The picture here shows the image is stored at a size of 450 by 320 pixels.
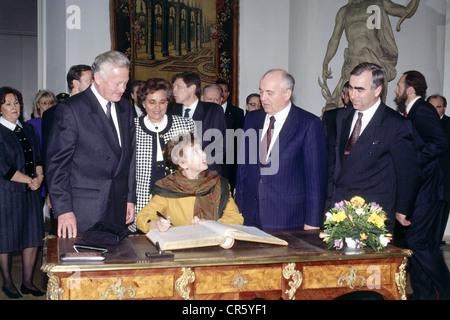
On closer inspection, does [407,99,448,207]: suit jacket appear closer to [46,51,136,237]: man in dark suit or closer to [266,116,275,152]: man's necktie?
[266,116,275,152]: man's necktie

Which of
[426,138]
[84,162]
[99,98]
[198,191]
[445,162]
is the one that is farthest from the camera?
[445,162]

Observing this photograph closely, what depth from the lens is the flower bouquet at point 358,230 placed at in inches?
106

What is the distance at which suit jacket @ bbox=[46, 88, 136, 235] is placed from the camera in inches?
125

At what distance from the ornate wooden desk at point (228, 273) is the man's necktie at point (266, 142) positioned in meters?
0.98

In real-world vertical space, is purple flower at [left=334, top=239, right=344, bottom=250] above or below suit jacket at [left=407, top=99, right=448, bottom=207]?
below

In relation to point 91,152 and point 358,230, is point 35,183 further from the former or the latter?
point 358,230

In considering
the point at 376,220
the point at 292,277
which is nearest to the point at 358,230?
the point at 376,220

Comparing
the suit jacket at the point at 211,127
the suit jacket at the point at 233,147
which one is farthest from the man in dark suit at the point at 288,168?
the suit jacket at the point at 233,147

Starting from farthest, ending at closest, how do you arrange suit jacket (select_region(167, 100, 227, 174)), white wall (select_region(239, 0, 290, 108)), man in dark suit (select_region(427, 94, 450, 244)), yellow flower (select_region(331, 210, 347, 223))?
white wall (select_region(239, 0, 290, 108)) → suit jacket (select_region(167, 100, 227, 174)) → man in dark suit (select_region(427, 94, 450, 244)) → yellow flower (select_region(331, 210, 347, 223))

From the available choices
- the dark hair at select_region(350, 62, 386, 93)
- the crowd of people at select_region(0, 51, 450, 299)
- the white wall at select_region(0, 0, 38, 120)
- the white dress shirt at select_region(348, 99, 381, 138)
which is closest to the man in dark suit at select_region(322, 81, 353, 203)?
the crowd of people at select_region(0, 51, 450, 299)

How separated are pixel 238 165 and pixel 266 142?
344mm

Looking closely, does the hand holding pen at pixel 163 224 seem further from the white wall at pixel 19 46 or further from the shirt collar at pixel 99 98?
the white wall at pixel 19 46

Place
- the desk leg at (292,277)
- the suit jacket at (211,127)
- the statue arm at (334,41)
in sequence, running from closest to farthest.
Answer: the desk leg at (292,277) < the suit jacket at (211,127) < the statue arm at (334,41)

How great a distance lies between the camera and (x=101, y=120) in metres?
3.33
